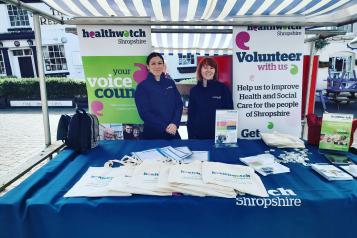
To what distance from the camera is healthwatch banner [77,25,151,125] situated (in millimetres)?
2822

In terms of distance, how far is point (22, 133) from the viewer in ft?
22.8

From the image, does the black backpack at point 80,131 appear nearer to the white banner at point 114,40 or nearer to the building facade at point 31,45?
the white banner at point 114,40

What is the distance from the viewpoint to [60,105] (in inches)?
435

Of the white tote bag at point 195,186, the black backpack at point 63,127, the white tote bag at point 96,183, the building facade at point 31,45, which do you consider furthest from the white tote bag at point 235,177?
the building facade at point 31,45

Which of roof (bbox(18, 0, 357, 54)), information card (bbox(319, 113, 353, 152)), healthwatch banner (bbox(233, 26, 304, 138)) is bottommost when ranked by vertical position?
information card (bbox(319, 113, 353, 152))

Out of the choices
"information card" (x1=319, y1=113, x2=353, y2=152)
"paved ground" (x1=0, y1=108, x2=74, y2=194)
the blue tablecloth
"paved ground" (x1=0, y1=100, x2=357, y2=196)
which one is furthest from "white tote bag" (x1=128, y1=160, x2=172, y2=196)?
"paved ground" (x1=0, y1=108, x2=74, y2=194)

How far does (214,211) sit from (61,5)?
8.82ft

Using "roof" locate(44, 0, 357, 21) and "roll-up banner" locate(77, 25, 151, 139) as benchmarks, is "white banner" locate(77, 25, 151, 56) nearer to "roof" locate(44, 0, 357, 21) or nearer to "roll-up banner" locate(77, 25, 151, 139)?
"roll-up banner" locate(77, 25, 151, 139)

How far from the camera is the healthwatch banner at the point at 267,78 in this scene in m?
2.79

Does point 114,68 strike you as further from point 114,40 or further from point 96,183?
point 96,183

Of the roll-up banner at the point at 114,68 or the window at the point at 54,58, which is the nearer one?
the roll-up banner at the point at 114,68

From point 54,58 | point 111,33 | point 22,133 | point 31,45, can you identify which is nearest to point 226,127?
point 111,33

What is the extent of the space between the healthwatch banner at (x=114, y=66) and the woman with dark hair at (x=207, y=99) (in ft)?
2.24

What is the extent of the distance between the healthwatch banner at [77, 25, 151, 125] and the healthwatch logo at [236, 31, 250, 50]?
41.0 inches
